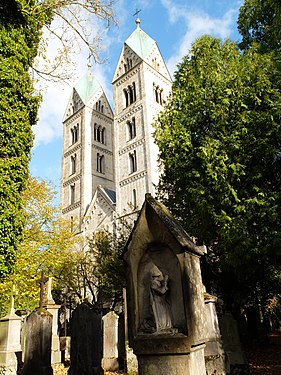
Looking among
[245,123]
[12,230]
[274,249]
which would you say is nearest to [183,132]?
[245,123]

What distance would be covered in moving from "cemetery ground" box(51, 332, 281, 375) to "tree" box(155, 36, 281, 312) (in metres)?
2.07

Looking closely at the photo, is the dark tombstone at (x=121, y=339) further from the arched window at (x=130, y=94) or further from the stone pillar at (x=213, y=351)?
the arched window at (x=130, y=94)

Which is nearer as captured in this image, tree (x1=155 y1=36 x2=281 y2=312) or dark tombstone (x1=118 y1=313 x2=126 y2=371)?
tree (x1=155 y1=36 x2=281 y2=312)

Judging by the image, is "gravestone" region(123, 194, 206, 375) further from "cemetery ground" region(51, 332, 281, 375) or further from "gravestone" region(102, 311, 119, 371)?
"gravestone" region(102, 311, 119, 371)

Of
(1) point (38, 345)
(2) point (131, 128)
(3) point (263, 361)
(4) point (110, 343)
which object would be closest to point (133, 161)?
(2) point (131, 128)

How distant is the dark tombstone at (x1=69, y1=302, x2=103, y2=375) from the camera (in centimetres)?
585

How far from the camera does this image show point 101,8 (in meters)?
7.38

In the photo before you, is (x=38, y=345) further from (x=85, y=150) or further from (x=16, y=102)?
(x=85, y=150)

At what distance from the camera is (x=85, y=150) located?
125 ft

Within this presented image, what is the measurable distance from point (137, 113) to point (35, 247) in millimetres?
20869

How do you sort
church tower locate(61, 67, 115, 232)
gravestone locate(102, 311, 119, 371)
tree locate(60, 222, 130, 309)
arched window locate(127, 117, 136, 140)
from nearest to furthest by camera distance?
gravestone locate(102, 311, 119, 371), tree locate(60, 222, 130, 309), arched window locate(127, 117, 136, 140), church tower locate(61, 67, 115, 232)

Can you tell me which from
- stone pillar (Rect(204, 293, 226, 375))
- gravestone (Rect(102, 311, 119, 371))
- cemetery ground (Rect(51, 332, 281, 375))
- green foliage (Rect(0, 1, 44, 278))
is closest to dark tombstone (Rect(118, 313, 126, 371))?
gravestone (Rect(102, 311, 119, 371))

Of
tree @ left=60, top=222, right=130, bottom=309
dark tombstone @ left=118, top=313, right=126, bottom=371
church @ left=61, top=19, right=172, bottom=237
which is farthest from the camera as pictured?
church @ left=61, top=19, right=172, bottom=237

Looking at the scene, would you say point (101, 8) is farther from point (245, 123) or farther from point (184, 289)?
point (184, 289)
